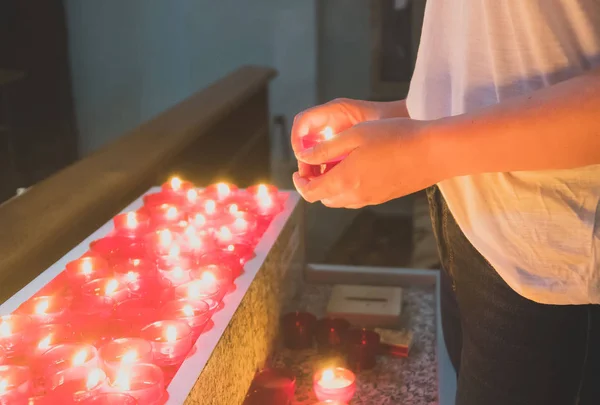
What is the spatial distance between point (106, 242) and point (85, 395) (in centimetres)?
44

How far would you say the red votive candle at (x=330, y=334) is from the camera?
142 cm

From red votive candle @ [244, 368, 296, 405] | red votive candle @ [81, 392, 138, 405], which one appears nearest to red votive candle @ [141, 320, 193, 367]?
red votive candle @ [81, 392, 138, 405]

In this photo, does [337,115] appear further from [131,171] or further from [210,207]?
[131,171]

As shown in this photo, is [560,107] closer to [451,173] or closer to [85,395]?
[451,173]

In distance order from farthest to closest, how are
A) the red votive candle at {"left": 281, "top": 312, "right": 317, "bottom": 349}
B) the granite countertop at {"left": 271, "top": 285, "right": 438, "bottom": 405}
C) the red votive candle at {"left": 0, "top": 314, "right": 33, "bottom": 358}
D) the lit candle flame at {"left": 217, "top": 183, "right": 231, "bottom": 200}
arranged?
the lit candle flame at {"left": 217, "top": 183, "right": 231, "bottom": 200} < the red votive candle at {"left": 281, "top": 312, "right": 317, "bottom": 349} < the granite countertop at {"left": 271, "top": 285, "right": 438, "bottom": 405} < the red votive candle at {"left": 0, "top": 314, "right": 33, "bottom": 358}

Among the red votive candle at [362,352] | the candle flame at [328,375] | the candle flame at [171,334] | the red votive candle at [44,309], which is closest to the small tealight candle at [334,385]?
the candle flame at [328,375]

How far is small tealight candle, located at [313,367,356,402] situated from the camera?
46.5 inches

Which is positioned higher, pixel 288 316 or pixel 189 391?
pixel 189 391

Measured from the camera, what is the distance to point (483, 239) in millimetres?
797

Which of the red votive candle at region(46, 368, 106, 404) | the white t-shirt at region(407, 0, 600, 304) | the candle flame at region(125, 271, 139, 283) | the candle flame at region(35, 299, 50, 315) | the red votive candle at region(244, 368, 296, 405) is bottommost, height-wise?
the red votive candle at region(244, 368, 296, 405)

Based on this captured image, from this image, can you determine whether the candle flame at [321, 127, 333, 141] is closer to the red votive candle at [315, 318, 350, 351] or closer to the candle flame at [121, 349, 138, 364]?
the candle flame at [121, 349, 138, 364]

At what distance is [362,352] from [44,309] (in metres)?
0.63

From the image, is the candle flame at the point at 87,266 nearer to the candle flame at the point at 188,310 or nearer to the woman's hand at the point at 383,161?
the candle flame at the point at 188,310

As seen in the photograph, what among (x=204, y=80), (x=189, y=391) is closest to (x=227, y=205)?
(x=189, y=391)
